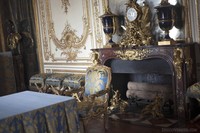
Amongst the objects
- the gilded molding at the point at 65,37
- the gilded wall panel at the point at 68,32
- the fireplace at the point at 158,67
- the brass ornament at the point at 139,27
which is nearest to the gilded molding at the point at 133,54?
the fireplace at the point at 158,67

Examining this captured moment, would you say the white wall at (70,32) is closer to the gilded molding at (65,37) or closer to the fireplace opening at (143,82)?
the gilded molding at (65,37)

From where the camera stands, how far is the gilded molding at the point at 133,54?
2860 millimetres

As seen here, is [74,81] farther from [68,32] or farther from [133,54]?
[133,54]

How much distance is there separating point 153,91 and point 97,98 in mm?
958

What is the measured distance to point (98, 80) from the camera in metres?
2.42

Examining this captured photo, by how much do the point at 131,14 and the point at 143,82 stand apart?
2.76 feet

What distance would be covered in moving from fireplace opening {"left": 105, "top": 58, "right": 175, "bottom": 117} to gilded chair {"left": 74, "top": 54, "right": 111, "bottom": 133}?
2.45ft

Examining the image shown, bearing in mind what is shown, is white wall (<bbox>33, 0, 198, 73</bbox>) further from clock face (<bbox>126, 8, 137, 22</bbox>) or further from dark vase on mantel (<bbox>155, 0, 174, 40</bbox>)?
dark vase on mantel (<bbox>155, 0, 174, 40</bbox>)

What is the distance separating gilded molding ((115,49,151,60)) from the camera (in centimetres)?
286

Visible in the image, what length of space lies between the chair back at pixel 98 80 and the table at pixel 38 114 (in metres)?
0.54

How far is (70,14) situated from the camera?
4020 mm

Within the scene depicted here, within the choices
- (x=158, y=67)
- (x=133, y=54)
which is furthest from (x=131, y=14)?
(x=158, y=67)

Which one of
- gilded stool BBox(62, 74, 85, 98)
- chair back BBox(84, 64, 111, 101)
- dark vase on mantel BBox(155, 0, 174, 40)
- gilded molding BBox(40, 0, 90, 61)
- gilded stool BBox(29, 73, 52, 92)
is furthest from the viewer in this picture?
gilded stool BBox(29, 73, 52, 92)

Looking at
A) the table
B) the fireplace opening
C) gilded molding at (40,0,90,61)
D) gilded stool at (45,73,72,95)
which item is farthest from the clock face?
the table
